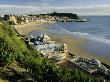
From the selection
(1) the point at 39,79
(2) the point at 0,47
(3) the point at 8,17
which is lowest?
(3) the point at 8,17

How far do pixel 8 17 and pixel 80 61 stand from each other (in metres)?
112

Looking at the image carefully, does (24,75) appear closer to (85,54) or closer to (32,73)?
(32,73)

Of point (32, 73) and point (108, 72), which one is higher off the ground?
point (32, 73)

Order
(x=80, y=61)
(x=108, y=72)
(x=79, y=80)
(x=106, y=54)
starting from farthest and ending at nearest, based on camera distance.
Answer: (x=106, y=54) < (x=80, y=61) < (x=108, y=72) < (x=79, y=80)

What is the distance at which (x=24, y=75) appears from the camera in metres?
21.0

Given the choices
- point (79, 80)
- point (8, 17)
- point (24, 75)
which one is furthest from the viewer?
point (8, 17)

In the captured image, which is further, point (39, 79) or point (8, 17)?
point (8, 17)

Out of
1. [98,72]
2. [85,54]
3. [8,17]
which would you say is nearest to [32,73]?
[98,72]

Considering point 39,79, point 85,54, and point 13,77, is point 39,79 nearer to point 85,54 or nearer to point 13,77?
point 13,77

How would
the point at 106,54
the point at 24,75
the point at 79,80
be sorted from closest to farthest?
the point at 79,80 → the point at 24,75 → the point at 106,54

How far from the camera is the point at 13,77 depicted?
20.6 meters

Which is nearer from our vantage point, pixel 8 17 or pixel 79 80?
pixel 79 80

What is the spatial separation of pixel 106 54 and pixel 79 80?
29.1 m

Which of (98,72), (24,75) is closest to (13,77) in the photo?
(24,75)
